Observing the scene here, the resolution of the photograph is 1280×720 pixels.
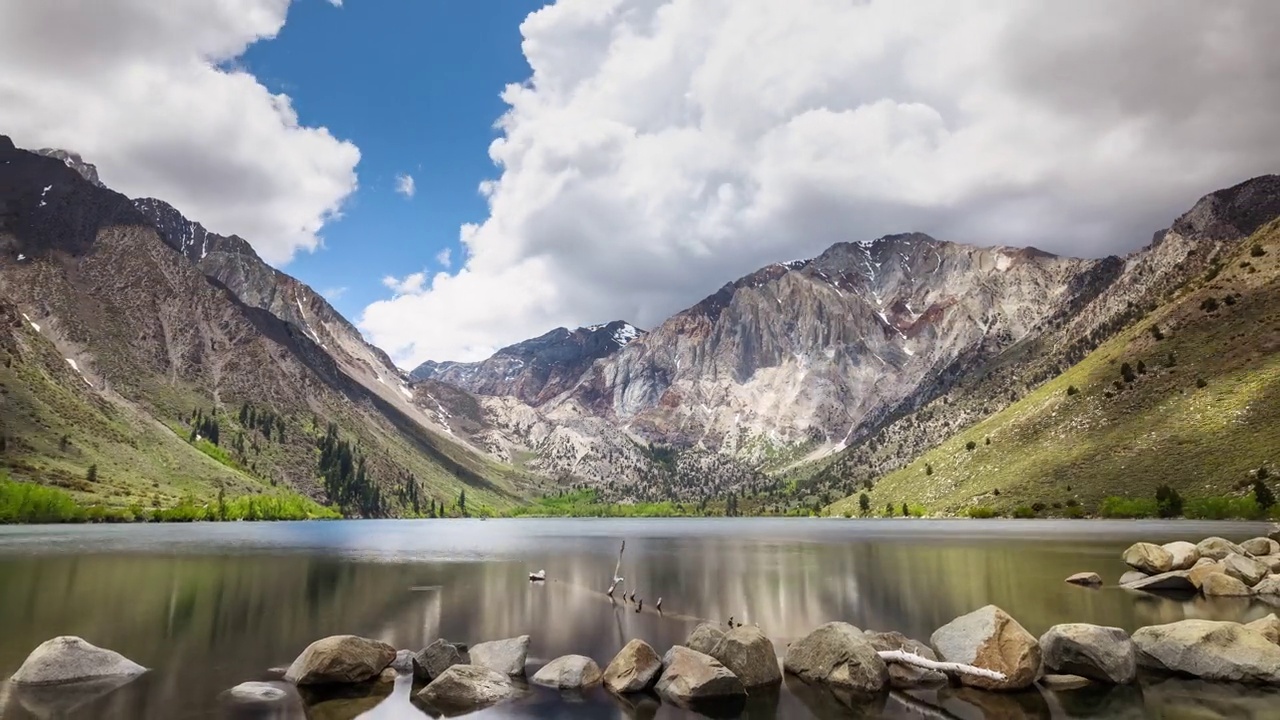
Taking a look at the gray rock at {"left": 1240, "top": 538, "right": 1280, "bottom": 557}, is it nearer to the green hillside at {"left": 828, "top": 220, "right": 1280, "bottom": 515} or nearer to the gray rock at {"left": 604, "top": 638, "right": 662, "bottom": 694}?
the gray rock at {"left": 604, "top": 638, "right": 662, "bottom": 694}

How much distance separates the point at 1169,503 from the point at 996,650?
128 m

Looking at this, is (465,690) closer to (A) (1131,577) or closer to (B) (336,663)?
(B) (336,663)

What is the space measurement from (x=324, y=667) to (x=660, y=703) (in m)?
14.0

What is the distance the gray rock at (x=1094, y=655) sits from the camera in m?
28.8

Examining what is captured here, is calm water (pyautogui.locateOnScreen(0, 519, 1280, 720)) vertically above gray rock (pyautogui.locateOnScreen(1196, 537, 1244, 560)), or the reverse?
gray rock (pyautogui.locateOnScreen(1196, 537, 1244, 560))

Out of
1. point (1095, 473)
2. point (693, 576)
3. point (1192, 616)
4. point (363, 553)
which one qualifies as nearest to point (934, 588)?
point (1192, 616)

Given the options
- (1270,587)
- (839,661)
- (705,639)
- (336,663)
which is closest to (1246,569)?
(1270,587)

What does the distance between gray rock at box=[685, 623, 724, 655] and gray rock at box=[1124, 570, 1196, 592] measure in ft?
134

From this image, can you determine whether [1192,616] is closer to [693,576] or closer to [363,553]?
[693,576]

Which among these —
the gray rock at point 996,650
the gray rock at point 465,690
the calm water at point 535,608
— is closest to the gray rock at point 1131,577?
the calm water at point 535,608

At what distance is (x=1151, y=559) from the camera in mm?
57125

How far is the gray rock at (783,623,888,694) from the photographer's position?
94.5 feet

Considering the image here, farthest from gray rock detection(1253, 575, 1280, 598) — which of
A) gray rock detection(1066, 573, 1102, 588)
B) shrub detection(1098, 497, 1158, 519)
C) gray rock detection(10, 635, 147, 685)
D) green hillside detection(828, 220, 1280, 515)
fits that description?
shrub detection(1098, 497, 1158, 519)

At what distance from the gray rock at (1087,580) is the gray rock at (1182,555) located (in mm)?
5957
